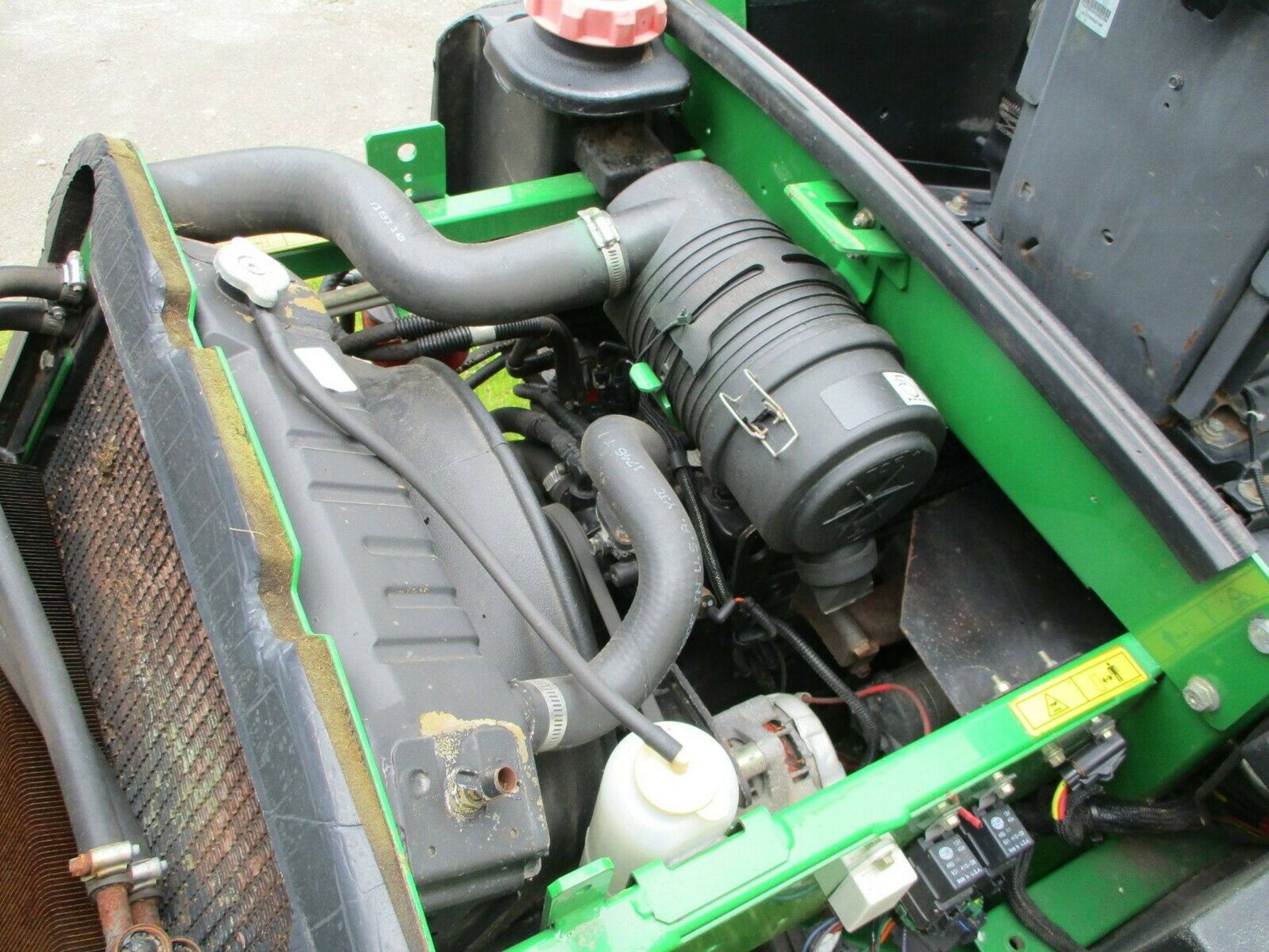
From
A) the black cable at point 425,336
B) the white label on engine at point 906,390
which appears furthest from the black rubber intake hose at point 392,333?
the white label on engine at point 906,390

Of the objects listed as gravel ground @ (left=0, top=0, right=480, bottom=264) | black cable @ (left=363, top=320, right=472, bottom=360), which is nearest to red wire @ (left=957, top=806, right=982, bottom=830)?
black cable @ (left=363, top=320, right=472, bottom=360)

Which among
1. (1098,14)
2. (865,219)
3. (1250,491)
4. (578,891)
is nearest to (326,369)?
(578,891)

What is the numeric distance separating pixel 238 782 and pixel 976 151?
1636mm

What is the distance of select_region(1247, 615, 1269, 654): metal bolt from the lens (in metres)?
0.98

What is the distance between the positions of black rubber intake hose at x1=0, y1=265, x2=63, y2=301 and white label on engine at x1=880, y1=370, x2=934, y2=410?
0.95 meters

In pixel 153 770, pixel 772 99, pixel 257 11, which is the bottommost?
pixel 257 11

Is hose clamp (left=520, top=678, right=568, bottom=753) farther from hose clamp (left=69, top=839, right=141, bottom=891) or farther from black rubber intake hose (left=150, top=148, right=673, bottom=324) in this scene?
black rubber intake hose (left=150, top=148, right=673, bottom=324)

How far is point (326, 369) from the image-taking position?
109 cm

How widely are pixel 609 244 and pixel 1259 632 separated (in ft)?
2.73

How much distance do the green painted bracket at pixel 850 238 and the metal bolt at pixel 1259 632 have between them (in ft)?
1.79

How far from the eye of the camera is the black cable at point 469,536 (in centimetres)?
94

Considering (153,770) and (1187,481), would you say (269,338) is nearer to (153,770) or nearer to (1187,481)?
(153,770)

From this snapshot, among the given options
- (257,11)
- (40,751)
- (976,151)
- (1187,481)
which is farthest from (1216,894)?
(257,11)

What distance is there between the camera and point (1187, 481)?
100cm
